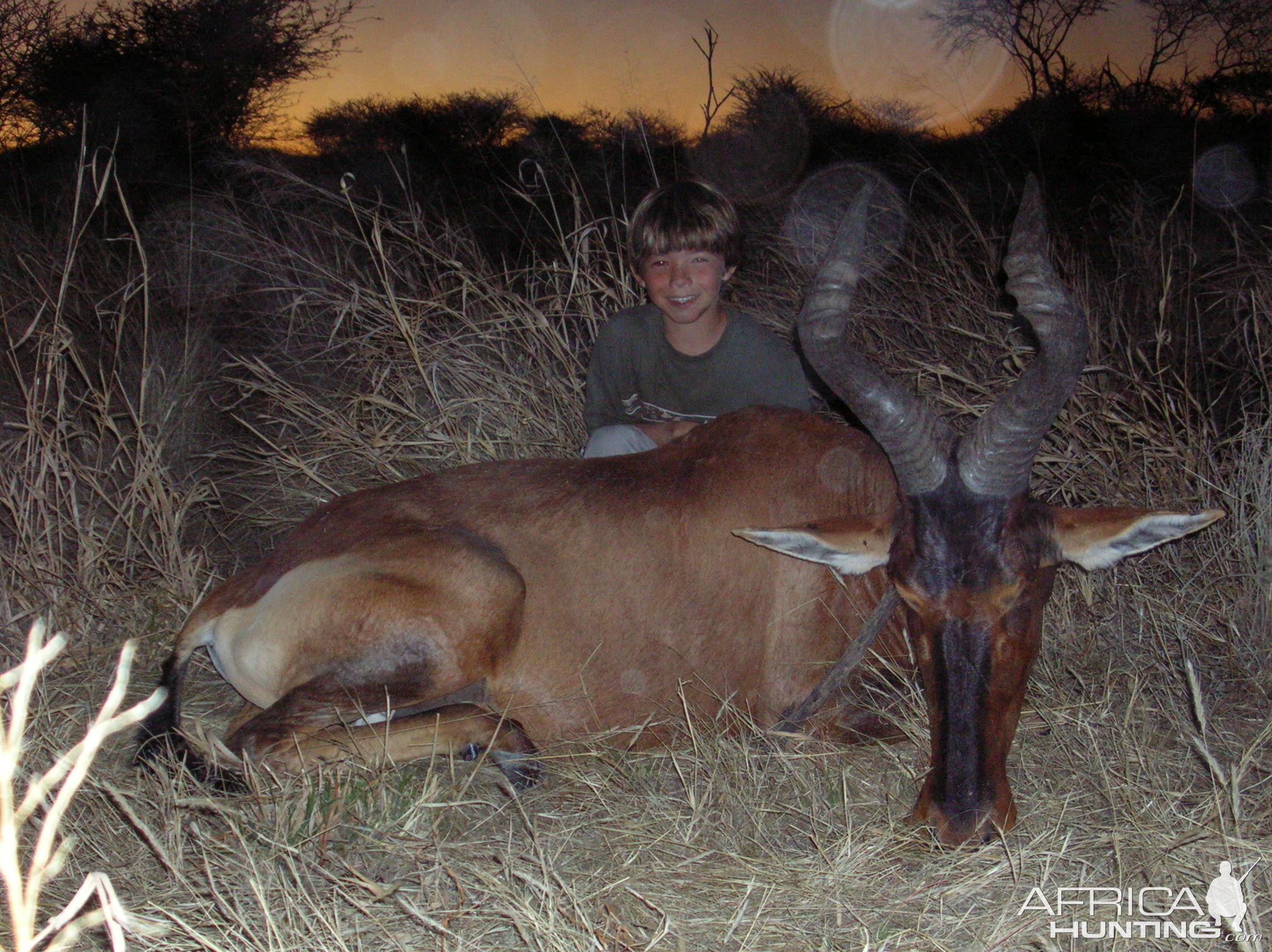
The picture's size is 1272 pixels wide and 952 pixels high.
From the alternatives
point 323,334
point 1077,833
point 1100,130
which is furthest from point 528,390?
point 1100,130

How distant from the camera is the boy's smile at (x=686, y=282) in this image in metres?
4.28

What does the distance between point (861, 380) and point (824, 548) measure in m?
0.52

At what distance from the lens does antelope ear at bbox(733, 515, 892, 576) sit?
303 centimetres

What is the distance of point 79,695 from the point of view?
393cm

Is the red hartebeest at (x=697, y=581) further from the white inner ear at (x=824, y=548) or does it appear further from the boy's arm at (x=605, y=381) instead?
the boy's arm at (x=605, y=381)

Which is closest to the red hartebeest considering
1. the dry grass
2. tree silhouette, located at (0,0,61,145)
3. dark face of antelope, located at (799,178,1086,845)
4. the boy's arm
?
dark face of antelope, located at (799,178,1086,845)

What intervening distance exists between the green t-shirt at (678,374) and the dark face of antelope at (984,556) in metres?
1.46

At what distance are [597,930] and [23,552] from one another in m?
3.65

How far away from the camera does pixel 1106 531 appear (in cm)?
285

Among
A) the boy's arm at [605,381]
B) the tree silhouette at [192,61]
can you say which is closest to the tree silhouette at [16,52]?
the tree silhouette at [192,61]

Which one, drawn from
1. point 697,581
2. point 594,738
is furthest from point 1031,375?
point 594,738

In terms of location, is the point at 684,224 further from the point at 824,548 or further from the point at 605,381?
the point at 824,548

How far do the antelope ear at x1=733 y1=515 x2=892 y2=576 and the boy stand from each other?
1.19m

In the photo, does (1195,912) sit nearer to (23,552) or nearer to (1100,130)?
(23,552)
